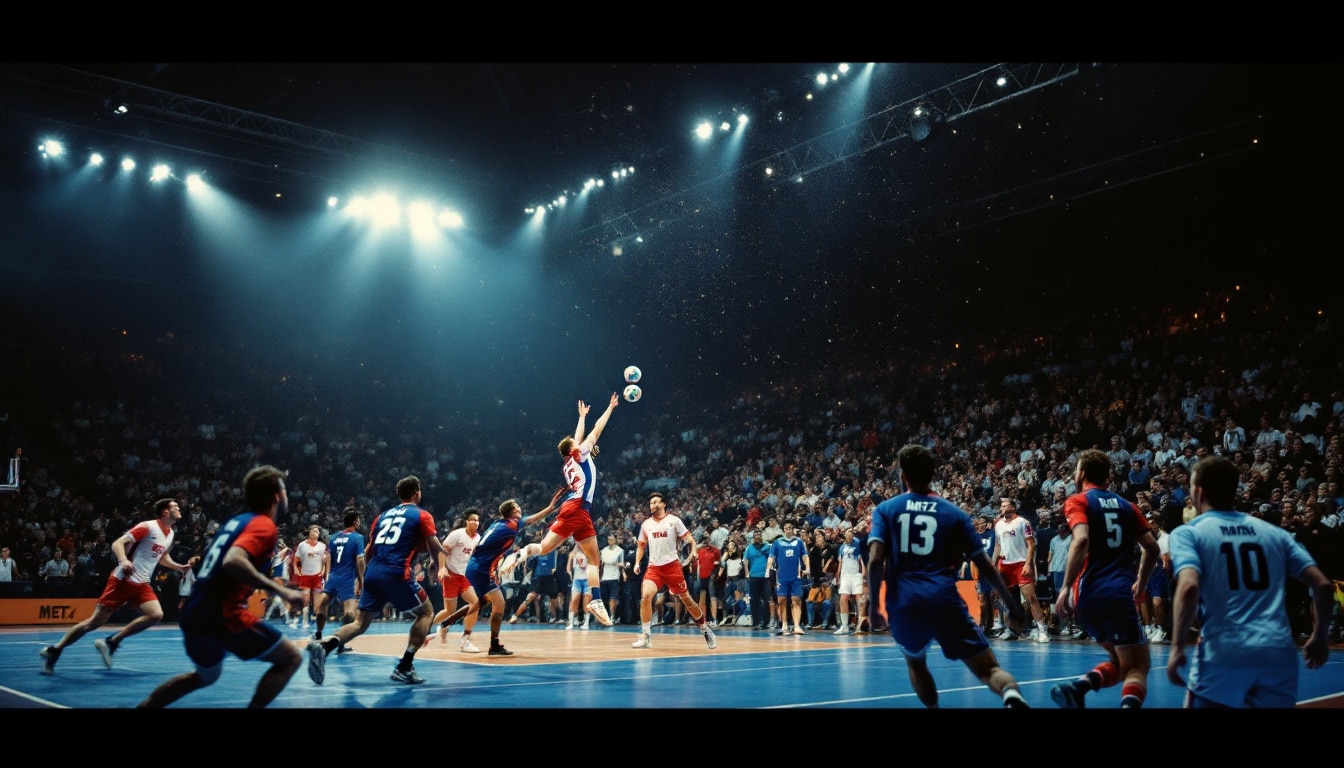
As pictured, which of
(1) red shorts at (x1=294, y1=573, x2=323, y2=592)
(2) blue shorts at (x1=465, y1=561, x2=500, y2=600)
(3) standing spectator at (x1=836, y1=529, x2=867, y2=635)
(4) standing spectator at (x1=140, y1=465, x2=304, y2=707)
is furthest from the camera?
(1) red shorts at (x1=294, y1=573, x2=323, y2=592)

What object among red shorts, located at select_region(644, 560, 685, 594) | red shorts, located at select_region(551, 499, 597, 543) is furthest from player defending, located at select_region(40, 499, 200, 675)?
red shorts, located at select_region(644, 560, 685, 594)

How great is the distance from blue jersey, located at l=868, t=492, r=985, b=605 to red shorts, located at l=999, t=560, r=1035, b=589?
9.76m

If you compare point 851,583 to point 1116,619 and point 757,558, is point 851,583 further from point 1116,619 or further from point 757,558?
point 1116,619

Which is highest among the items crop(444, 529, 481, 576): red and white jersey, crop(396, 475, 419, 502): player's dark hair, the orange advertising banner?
crop(396, 475, 419, 502): player's dark hair

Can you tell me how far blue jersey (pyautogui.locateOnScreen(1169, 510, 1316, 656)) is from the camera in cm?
481

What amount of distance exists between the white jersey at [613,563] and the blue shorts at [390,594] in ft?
48.1

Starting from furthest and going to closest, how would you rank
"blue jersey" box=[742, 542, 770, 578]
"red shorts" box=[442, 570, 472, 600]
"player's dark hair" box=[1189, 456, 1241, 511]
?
1. "blue jersey" box=[742, 542, 770, 578]
2. "red shorts" box=[442, 570, 472, 600]
3. "player's dark hair" box=[1189, 456, 1241, 511]

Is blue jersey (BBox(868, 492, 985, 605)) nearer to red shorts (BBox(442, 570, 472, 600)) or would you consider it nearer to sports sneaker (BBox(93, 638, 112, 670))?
red shorts (BBox(442, 570, 472, 600))

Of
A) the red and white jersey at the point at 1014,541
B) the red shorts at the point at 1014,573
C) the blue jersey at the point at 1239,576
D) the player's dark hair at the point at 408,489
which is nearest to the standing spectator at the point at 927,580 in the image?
the blue jersey at the point at 1239,576

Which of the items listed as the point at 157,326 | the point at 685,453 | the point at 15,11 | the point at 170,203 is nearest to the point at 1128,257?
the point at 685,453

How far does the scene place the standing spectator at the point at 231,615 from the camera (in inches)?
239

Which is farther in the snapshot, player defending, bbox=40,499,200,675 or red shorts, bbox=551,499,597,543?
red shorts, bbox=551,499,597,543

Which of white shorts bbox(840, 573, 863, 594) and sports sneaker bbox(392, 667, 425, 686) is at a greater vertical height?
white shorts bbox(840, 573, 863, 594)
